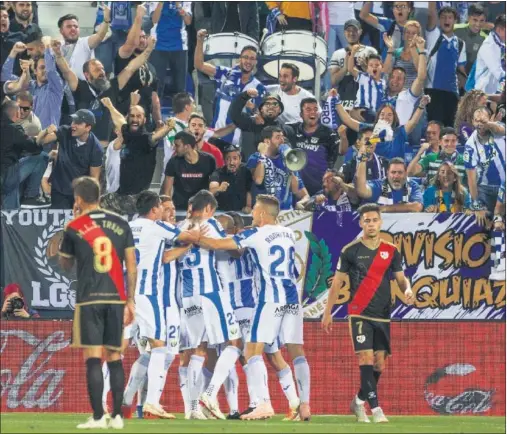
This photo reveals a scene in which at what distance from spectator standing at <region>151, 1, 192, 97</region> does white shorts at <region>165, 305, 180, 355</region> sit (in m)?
6.76

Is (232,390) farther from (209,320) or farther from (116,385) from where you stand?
(116,385)

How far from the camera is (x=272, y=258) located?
1512cm

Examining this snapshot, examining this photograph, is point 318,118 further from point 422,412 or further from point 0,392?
point 0,392

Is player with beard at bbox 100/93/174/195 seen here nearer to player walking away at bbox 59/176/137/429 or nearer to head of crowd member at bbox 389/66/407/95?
head of crowd member at bbox 389/66/407/95

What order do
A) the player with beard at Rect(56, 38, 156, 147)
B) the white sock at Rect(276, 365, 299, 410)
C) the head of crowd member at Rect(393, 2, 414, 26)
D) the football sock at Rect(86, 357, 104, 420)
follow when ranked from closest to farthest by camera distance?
the football sock at Rect(86, 357, 104, 420) < the white sock at Rect(276, 365, 299, 410) < the player with beard at Rect(56, 38, 156, 147) < the head of crowd member at Rect(393, 2, 414, 26)

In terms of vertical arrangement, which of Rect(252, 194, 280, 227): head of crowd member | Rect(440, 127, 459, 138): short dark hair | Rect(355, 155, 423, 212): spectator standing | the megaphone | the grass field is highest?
Rect(440, 127, 459, 138): short dark hair

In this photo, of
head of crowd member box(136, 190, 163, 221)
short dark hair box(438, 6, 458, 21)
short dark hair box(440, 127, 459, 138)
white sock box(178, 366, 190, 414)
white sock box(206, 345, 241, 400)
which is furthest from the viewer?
short dark hair box(438, 6, 458, 21)

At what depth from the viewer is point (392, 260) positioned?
1461cm

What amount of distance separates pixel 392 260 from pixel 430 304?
11.9 ft

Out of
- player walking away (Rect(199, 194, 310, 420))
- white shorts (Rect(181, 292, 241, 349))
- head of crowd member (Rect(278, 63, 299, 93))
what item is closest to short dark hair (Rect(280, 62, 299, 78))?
head of crowd member (Rect(278, 63, 299, 93))

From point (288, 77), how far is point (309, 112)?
122 centimetres

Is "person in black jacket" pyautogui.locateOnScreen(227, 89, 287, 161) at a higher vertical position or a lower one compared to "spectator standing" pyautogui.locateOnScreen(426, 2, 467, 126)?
lower

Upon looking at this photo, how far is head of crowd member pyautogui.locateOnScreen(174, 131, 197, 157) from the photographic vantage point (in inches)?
712

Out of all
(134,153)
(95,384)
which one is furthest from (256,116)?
(95,384)
